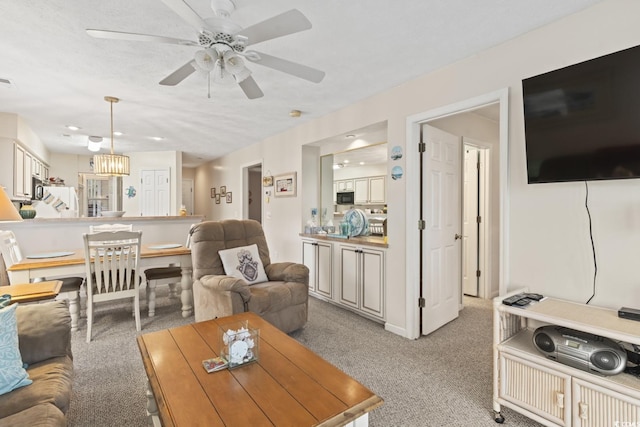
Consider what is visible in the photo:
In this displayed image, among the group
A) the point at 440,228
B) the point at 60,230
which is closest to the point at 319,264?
the point at 440,228

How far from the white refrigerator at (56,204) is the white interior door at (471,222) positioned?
6.32 m

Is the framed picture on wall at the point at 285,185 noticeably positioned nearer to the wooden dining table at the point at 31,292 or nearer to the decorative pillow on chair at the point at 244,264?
the decorative pillow on chair at the point at 244,264

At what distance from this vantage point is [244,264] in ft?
10.4

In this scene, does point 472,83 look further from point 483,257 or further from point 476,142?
point 483,257

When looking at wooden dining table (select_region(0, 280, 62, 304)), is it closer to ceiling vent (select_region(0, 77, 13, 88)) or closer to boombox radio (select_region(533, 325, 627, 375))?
ceiling vent (select_region(0, 77, 13, 88))

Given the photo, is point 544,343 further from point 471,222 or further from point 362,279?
point 471,222

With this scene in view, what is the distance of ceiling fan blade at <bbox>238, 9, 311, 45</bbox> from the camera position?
1.49 metres

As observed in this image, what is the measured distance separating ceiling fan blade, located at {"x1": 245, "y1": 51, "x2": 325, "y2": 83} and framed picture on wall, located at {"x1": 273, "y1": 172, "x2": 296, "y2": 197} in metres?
2.63

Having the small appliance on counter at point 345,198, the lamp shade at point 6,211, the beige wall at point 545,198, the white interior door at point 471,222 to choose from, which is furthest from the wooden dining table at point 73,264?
the white interior door at point 471,222

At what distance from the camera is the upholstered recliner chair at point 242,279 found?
2662 mm

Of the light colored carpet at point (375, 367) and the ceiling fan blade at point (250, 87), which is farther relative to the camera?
the ceiling fan blade at point (250, 87)

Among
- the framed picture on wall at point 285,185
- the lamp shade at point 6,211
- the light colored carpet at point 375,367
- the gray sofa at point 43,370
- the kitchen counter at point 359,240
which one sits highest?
the framed picture on wall at point 285,185

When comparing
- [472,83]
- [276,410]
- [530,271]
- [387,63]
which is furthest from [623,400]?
[387,63]

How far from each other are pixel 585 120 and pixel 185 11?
7.30 ft
